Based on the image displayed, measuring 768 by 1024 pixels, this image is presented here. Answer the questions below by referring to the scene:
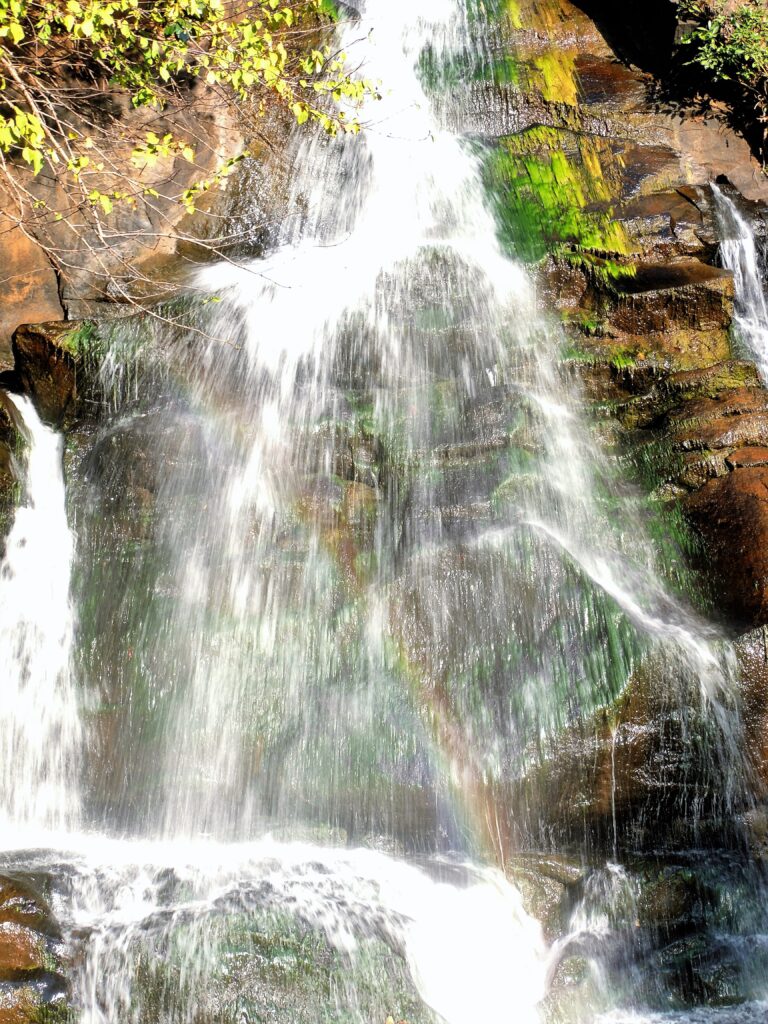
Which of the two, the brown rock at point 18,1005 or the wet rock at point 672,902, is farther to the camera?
the wet rock at point 672,902

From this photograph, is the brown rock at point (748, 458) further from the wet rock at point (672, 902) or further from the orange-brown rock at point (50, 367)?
the orange-brown rock at point (50, 367)

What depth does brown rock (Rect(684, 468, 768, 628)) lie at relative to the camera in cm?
520

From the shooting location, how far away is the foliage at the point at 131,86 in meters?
5.66

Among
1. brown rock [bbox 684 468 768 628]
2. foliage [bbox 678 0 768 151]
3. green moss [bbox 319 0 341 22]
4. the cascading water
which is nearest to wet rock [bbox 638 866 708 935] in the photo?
the cascading water

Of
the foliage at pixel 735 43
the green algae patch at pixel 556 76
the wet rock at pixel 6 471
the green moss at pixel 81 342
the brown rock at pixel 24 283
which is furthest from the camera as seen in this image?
the green algae patch at pixel 556 76

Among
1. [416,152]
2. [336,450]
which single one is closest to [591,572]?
[336,450]

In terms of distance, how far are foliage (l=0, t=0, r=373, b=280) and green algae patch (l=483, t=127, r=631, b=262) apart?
1.71 metres

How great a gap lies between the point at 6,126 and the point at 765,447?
17.7 ft

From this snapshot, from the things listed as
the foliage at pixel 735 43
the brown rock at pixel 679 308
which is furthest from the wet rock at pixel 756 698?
the foliage at pixel 735 43

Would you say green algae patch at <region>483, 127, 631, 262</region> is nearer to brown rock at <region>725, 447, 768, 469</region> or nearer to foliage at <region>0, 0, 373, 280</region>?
foliage at <region>0, 0, 373, 280</region>

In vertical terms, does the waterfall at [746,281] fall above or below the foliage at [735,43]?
below

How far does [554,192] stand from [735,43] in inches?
119

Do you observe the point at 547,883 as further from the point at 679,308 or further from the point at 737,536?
the point at 679,308

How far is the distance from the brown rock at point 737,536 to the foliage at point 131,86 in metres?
3.84
